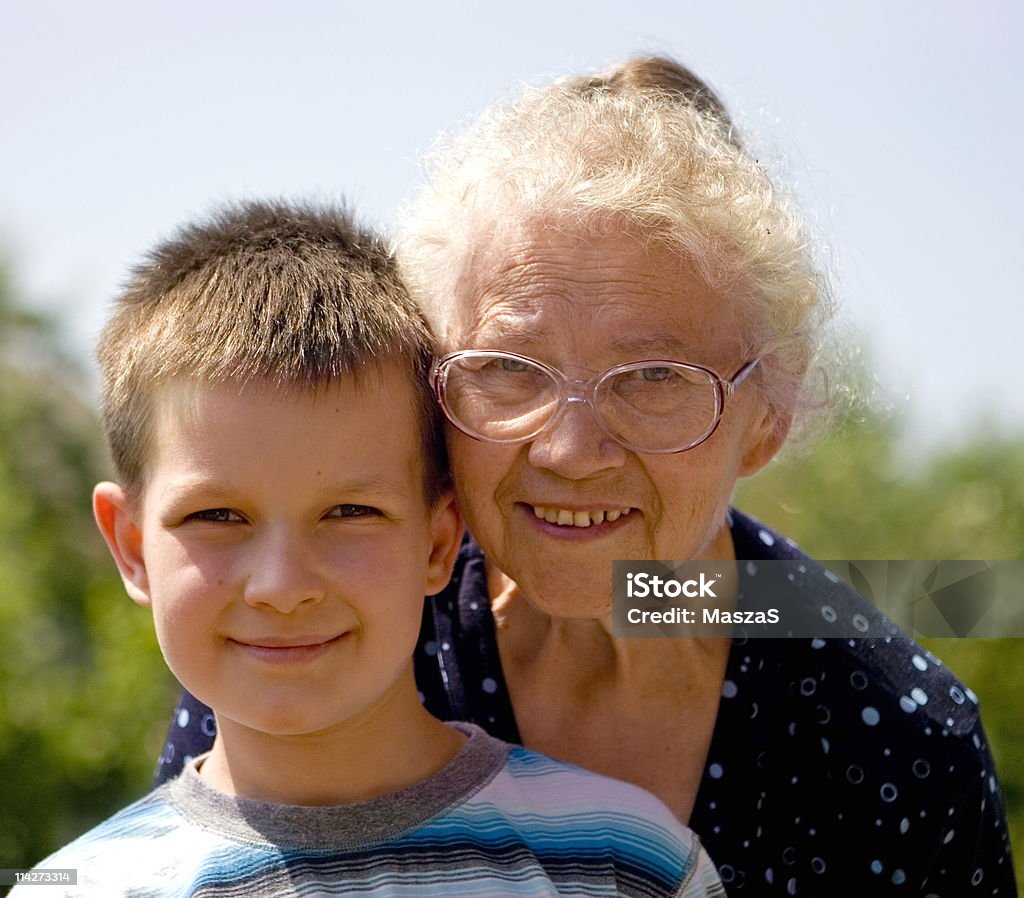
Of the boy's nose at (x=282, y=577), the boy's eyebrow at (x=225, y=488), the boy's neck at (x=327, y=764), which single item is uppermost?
the boy's eyebrow at (x=225, y=488)

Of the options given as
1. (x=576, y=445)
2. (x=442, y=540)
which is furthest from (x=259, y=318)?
(x=576, y=445)

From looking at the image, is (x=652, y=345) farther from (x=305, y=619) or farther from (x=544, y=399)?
(x=305, y=619)

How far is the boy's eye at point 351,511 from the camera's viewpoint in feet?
6.98

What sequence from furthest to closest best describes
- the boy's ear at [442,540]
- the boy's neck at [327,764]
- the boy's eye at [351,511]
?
the boy's ear at [442,540] < the boy's neck at [327,764] < the boy's eye at [351,511]

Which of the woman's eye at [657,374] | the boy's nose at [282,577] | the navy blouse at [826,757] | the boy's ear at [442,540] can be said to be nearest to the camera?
the boy's nose at [282,577]

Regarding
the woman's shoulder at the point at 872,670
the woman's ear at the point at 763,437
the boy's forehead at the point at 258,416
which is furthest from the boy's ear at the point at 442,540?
the woman's shoulder at the point at 872,670

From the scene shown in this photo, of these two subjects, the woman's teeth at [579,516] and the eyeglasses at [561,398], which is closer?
the eyeglasses at [561,398]

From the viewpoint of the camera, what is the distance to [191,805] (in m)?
2.23

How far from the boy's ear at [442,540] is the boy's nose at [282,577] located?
0.33 metres

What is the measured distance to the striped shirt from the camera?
6.89 ft

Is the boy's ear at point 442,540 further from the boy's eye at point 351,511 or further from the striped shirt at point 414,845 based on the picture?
the striped shirt at point 414,845

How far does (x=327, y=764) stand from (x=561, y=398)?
830 millimetres

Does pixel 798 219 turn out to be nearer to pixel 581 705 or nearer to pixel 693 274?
pixel 693 274

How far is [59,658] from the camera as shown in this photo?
6277 millimetres
